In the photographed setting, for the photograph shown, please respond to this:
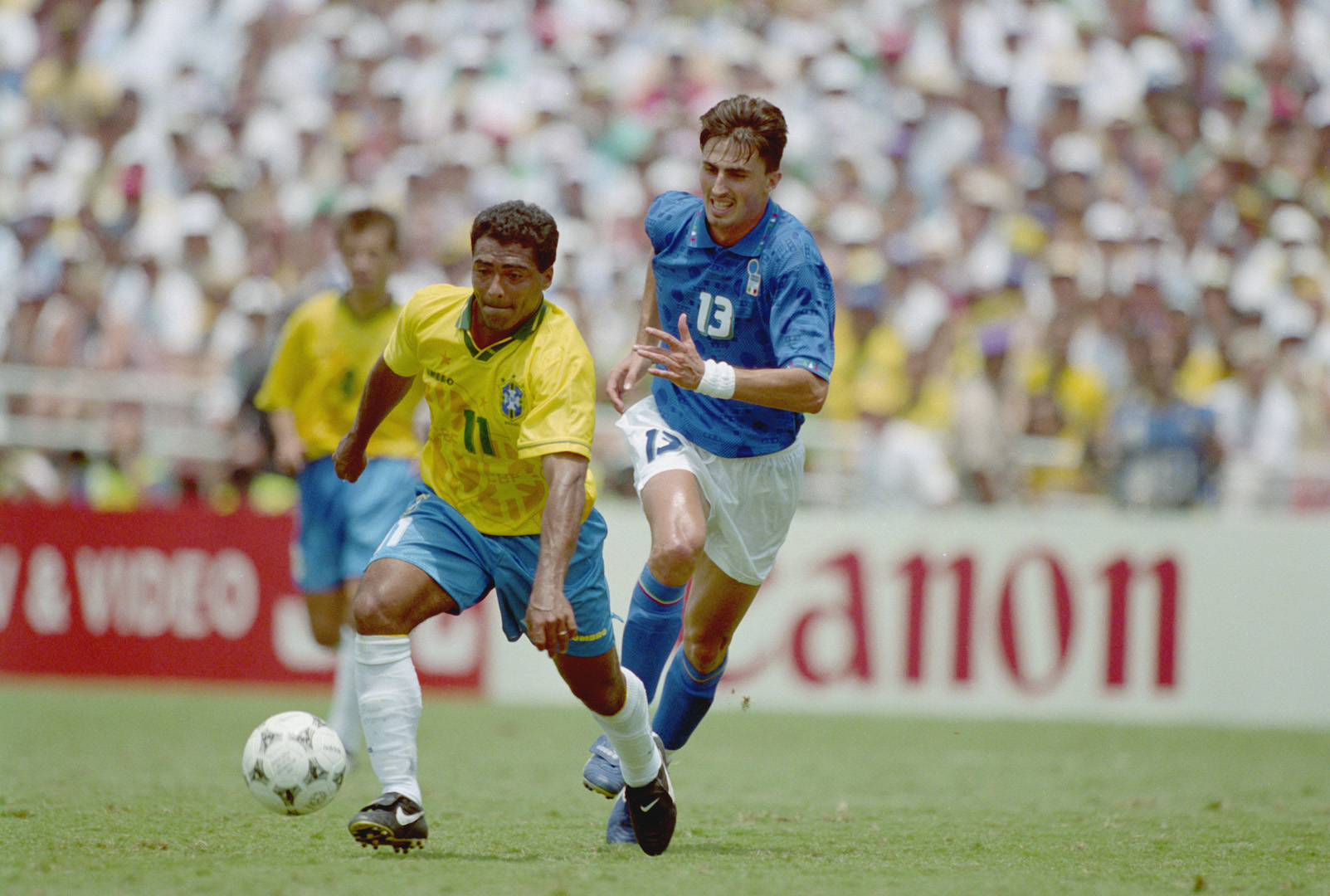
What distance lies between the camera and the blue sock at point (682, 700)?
664 cm

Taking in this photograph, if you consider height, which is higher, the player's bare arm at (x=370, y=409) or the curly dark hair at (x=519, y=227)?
the curly dark hair at (x=519, y=227)

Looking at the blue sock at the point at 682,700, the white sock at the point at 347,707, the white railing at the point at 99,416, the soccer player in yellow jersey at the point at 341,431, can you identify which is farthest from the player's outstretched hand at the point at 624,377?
the white railing at the point at 99,416

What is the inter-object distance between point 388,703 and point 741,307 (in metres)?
2.06

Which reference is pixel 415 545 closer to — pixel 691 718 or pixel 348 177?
pixel 691 718

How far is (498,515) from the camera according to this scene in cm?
567

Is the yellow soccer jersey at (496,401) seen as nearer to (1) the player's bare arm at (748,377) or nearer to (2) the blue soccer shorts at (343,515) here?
(1) the player's bare arm at (748,377)

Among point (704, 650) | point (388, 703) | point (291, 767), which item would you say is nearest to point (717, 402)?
point (704, 650)

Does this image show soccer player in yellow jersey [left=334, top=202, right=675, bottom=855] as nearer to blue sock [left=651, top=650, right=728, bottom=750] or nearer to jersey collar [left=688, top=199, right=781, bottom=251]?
blue sock [left=651, top=650, right=728, bottom=750]

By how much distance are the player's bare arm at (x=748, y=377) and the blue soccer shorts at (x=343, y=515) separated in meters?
2.85

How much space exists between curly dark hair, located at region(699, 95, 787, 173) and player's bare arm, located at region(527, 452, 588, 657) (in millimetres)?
1543

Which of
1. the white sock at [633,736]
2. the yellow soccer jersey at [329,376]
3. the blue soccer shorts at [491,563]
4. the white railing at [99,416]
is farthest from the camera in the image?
the white railing at [99,416]

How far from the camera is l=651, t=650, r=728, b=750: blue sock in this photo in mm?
6645

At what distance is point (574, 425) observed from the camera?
17.5 feet

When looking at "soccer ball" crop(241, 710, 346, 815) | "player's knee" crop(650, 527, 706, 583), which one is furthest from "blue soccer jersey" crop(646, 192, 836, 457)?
"soccer ball" crop(241, 710, 346, 815)
